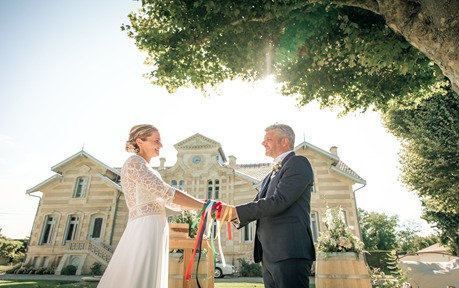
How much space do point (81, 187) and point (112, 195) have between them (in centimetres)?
346

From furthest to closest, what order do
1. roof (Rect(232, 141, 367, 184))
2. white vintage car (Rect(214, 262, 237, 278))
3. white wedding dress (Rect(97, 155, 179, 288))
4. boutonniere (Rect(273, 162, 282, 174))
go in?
roof (Rect(232, 141, 367, 184)) < white vintage car (Rect(214, 262, 237, 278)) < boutonniere (Rect(273, 162, 282, 174)) < white wedding dress (Rect(97, 155, 179, 288))

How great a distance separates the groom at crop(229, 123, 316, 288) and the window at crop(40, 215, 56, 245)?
25952 millimetres

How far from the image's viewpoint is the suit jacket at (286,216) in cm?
280

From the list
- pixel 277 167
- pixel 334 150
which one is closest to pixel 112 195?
pixel 334 150

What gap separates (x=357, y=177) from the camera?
19750 mm

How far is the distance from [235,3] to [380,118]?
14095 mm

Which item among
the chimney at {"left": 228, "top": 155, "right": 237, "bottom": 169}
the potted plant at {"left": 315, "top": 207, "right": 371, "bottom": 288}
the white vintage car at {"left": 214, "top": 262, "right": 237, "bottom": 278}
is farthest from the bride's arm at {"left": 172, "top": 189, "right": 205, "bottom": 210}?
the chimney at {"left": 228, "top": 155, "right": 237, "bottom": 169}

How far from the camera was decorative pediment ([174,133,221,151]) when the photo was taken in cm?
2412

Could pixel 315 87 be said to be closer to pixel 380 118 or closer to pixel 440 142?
pixel 440 142

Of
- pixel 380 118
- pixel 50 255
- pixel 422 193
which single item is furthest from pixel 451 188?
pixel 50 255

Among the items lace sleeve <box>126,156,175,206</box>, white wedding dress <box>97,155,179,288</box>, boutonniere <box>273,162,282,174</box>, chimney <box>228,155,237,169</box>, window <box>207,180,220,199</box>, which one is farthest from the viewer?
chimney <box>228,155,237,169</box>

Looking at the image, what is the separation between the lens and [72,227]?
2312 cm

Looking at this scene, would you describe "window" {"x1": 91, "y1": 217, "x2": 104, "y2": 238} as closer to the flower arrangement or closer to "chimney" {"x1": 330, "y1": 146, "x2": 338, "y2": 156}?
"chimney" {"x1": 330, "y1": 146, "x2": 338, "y2": 156}

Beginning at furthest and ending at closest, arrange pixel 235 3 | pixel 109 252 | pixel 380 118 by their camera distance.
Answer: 1. pixel 109 252
2. pixel 380 118
3. pixel 235 3
